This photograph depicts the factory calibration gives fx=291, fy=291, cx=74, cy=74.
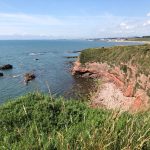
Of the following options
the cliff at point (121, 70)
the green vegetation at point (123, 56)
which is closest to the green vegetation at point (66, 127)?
the cliff at point (121, 70)

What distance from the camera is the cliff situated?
130ft

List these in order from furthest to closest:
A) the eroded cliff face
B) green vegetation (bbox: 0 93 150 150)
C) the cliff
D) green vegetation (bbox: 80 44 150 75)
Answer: green vegetation (bbox: 80 44 150 75), the cliff, the eroded cliff face, green vegetation (bbox: 0 93 150 150)

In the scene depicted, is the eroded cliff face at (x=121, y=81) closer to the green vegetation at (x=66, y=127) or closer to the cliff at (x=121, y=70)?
the cliff at (x=121, y=70)

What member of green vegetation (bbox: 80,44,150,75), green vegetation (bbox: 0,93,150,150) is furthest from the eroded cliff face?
green vegetation (bbox: 0,93,150,150)

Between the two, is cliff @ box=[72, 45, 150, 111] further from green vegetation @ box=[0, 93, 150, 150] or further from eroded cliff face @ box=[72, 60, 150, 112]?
green vegetation @ box=[0, 93, 150, 150]

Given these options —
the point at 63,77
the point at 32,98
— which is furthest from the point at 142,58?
the point at 32,98

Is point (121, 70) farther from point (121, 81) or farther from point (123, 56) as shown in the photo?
point (123, 56)

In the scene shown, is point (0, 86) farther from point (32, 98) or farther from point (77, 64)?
point (32, 98)

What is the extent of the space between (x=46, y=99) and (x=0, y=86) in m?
44.3

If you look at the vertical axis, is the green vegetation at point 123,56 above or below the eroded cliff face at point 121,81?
above

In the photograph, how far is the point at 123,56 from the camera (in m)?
59.6

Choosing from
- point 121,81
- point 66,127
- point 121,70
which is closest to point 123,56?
point 121,70

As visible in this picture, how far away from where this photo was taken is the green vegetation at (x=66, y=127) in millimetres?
6328

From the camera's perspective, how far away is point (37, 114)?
11.9 m
